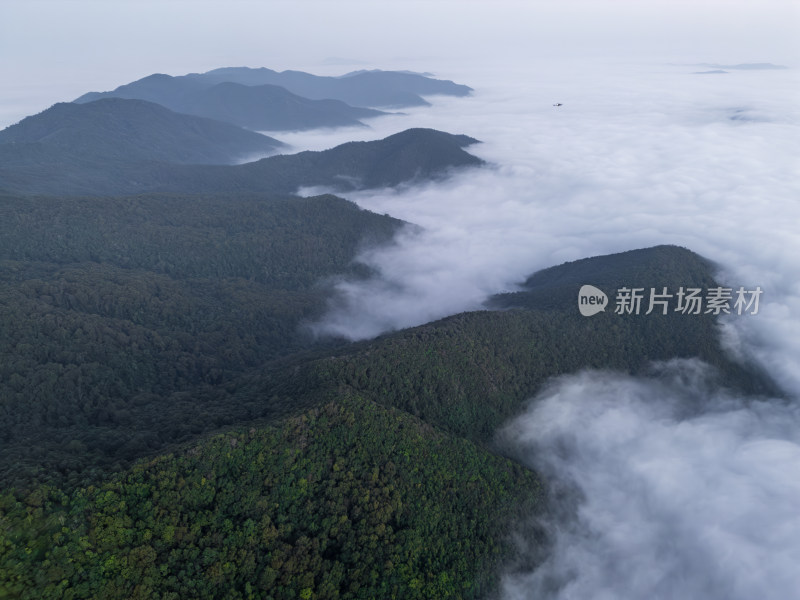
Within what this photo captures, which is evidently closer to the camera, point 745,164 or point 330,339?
point 330,339

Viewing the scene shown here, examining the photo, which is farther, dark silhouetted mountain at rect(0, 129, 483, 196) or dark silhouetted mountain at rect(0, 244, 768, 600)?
dark silhouetted mountain at rect(0, 129, 483, 196)

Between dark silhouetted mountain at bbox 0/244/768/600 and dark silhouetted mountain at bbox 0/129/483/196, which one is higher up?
dark silhouetted mountain at bbox 0/129/483/196

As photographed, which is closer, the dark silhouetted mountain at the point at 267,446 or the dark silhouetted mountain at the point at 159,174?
the dark silhouetted mountain at the point at 267,446

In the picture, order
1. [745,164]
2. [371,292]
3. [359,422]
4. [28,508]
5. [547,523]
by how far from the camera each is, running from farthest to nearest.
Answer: [745,164] → [371,292] → [547,523] → [359,422] → [28,508]

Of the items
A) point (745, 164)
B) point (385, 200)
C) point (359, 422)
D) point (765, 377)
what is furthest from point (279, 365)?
point (745, 164)

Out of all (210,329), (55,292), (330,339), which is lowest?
(330,339)

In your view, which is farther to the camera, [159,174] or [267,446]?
[159,174]

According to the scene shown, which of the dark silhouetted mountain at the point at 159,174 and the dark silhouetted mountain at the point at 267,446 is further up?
the dark silhouetted mountain at the point at 159,174

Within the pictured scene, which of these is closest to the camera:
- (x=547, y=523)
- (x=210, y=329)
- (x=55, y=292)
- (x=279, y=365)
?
(x=547, y=523)

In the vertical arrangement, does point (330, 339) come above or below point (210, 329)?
below

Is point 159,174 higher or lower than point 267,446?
higher

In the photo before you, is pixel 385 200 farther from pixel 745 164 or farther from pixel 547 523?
pixel 547 523
